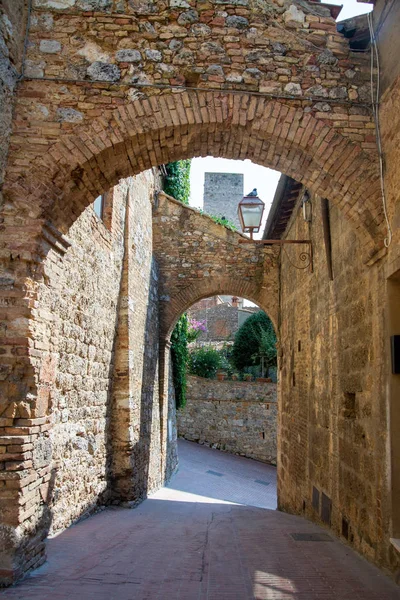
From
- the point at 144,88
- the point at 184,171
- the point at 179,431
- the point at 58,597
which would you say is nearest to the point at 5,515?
the point at 58,597

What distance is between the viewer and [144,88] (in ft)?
13.4

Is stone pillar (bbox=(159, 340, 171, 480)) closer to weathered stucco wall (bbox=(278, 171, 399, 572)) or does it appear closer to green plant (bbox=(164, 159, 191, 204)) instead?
weathered stucco wall (bbox=(278, 171, 399, 572))

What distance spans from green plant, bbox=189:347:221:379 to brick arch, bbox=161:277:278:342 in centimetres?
673

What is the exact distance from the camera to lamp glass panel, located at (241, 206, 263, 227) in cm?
679

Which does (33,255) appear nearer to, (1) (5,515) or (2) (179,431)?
(1) (5,515)

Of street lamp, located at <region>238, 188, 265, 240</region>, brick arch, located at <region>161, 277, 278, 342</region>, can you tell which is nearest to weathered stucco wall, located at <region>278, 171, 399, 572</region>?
street lamp, located at <region>238, 188, 265, 240</region>

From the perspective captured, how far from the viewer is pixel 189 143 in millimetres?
4391

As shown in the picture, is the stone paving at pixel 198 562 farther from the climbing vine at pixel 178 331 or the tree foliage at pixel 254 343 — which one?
the tree foliage at pixel 254 343

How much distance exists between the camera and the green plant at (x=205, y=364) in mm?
17516

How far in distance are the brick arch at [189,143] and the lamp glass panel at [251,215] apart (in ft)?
7.87

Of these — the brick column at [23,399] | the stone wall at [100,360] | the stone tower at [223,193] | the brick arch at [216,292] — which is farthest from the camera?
the stone tower at [223,193]

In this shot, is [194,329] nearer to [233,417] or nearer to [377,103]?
[233,417]

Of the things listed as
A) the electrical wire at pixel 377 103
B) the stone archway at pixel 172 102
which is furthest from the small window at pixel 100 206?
the electrical wire at pixel 377 103

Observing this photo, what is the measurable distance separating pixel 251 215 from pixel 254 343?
40.4ft
